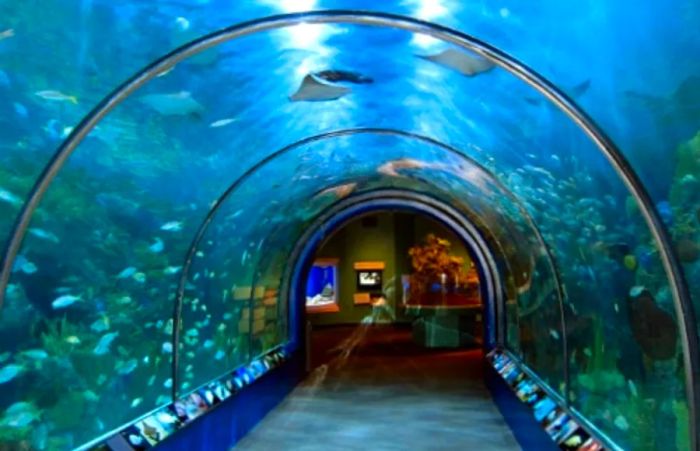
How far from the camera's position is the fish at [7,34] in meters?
3.77

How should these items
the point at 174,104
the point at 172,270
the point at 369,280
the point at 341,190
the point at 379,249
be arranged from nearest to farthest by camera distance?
1. the point at 174,104
2. the point at 172,270
3. the point at 341,190
4. the point at 369,280
5. the point at 379,249

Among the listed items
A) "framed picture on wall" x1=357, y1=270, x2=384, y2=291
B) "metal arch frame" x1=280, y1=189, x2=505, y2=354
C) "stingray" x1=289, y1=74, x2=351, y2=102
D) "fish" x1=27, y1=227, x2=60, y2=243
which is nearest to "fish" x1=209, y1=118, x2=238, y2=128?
"stingray" x1=289, y1=74, x2=351, y2=102

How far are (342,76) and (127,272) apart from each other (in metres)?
2.55

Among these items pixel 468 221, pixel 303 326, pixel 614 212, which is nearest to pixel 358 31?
pixel 614 212

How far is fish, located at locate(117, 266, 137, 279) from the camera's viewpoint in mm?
6351

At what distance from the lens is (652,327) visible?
448 cm

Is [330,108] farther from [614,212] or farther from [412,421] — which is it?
[412,421]

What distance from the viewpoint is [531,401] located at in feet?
26.3

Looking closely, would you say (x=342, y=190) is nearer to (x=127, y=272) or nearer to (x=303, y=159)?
(x=303, y=159)

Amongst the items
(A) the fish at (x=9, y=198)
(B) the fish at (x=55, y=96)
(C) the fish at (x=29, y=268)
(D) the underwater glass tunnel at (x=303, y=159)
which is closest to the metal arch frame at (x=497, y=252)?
(D) the underwater glass tunnel at (x=303, y=159)

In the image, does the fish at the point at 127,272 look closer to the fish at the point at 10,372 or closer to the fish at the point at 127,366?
the fish at the point at 127,366

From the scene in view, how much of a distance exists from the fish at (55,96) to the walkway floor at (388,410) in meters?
5.49

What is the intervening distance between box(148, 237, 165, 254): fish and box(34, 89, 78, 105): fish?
8.39ft

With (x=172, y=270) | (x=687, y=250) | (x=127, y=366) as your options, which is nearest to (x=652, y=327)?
(x=687, y=250)
